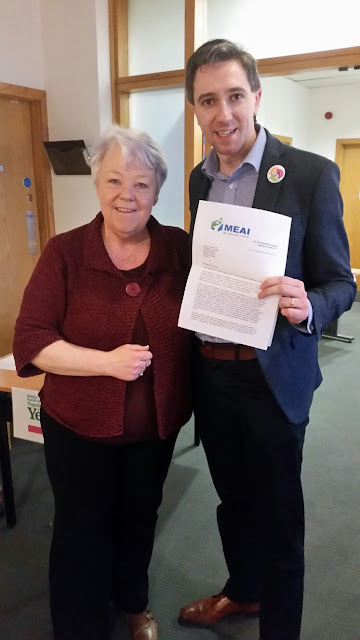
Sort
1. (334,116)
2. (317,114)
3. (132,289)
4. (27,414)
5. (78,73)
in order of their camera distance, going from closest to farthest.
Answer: (132,289) < (27,414) < (78,73) < (334,116) < (317,114)

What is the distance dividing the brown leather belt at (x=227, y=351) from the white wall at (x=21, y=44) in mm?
3347

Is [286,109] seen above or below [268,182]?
above

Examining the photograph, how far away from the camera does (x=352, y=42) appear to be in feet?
10.5

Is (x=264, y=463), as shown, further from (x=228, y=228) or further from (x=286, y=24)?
(x=286, y=24)

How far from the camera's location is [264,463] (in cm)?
139

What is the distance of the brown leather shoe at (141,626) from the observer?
5.70 feet

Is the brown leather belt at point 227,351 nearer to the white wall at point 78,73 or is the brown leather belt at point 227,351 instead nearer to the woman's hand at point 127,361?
the woman's hand at point 127,361

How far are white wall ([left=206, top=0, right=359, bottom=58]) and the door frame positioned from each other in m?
1.48

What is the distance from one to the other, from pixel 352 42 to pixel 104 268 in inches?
111

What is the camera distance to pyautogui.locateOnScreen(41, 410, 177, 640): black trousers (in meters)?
1.40

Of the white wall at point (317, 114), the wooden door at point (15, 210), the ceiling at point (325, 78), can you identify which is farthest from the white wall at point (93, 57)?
the ceiling at point (325, 78)

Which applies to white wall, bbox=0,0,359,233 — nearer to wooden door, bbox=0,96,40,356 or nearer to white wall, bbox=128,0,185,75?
white wall, bbox=128,0,185,75

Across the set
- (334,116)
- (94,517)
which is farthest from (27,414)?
(334,116)

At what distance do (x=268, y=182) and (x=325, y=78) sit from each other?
7.21 meters
